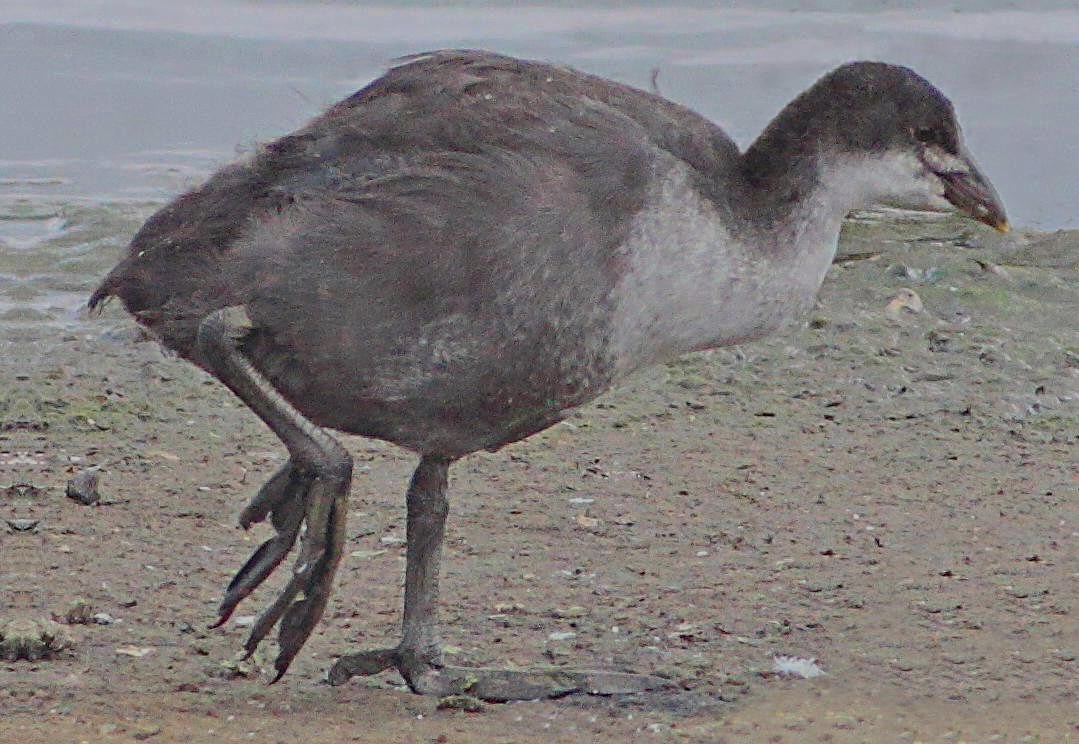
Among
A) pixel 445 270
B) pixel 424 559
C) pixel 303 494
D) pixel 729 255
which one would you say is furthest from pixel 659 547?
pixel 445 270

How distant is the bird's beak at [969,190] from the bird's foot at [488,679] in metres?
1.86

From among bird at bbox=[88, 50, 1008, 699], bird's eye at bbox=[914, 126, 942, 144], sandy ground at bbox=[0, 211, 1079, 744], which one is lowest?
sandy ground at bbox=[0, 211, 1079, 744]

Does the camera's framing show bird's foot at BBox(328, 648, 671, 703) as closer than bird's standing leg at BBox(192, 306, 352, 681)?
No

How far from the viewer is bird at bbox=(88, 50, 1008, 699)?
5645 mm

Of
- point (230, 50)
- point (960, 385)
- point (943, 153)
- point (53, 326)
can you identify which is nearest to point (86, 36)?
point (230, 50)

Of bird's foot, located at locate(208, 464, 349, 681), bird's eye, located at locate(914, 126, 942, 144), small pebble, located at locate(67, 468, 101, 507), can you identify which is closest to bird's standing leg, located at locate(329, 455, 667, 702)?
bird's foot, located at locate(208, 464, 349, 681)

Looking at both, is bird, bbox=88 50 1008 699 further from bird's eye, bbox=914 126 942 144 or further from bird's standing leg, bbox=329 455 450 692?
bird's eye, bbox=914 126 942 144

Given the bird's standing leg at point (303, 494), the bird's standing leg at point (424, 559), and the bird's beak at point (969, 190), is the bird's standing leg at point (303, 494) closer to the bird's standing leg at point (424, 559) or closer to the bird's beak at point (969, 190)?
the bird's standing leg at point (424, 559)

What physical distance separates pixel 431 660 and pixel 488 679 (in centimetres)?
21

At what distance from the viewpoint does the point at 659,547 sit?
730 centimetres

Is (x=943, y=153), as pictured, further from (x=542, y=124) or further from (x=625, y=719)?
(x=625, y=719)

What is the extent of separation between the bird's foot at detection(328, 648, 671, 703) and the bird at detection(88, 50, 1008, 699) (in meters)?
0.01

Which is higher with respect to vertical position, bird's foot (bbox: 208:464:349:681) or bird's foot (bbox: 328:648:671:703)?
bird's foot (bbox: 208:464:349:681)

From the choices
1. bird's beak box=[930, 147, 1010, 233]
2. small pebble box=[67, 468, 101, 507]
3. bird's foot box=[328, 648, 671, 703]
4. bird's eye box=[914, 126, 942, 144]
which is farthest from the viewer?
small pebble box=[67, 468, 101, 507]
